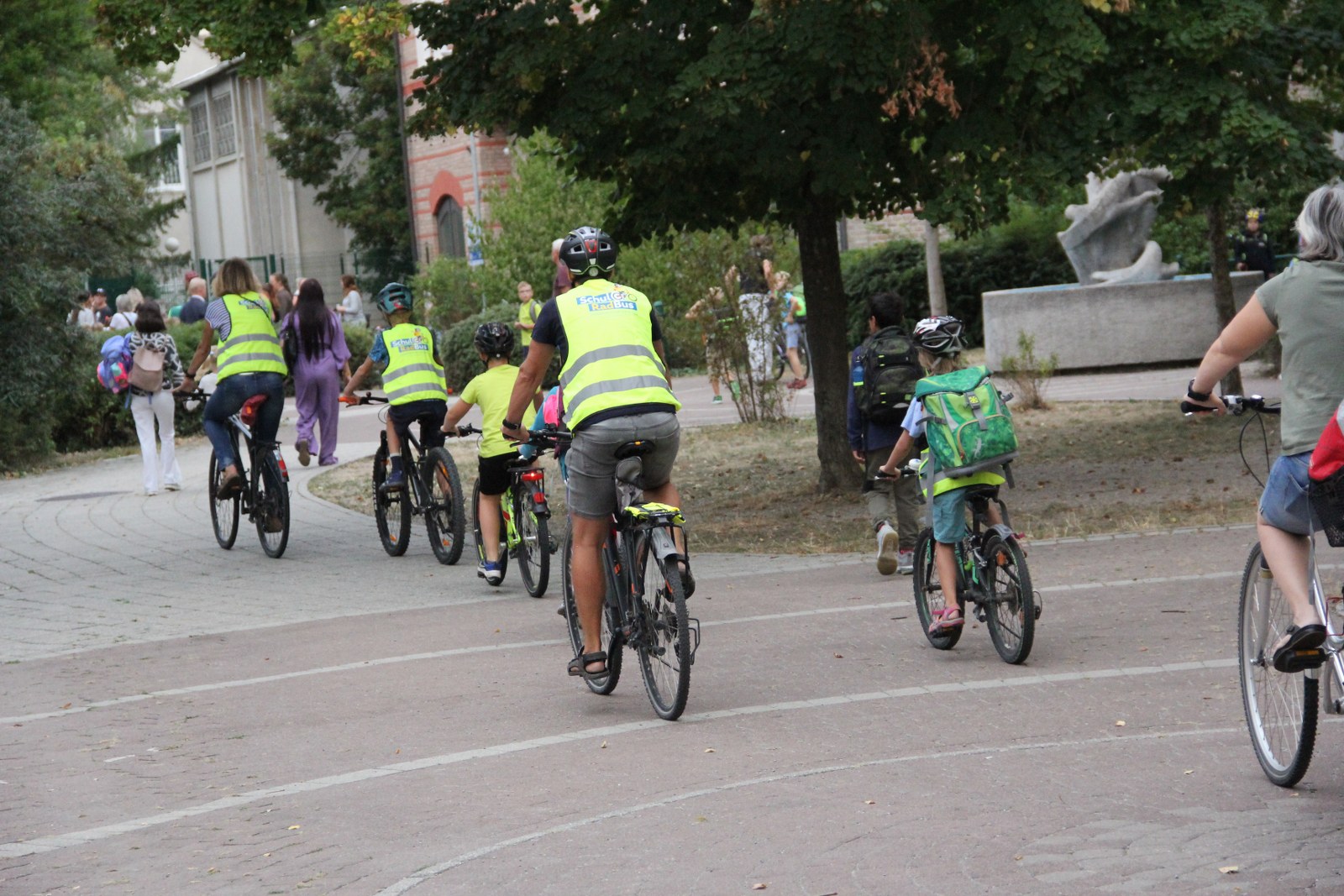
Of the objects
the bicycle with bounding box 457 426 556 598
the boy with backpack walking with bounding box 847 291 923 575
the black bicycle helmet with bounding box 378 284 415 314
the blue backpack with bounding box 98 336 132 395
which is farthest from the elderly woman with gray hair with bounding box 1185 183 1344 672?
the blue backpack with bounding box 98 336 132 395

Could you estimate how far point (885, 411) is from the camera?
9.95 meters

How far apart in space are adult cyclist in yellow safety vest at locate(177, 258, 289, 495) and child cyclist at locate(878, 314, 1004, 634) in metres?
5.89

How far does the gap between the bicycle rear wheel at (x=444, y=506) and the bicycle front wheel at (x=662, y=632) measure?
4.32 m

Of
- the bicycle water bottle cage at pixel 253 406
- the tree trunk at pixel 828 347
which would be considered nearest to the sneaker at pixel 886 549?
the tree trunk at pixel 828 347

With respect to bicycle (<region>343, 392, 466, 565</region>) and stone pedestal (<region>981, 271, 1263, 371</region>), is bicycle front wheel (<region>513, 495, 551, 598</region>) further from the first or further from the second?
stone pedestal (<region>981, 271, 1263, 371</region>)

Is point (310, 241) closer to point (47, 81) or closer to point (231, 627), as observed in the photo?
point (47, 81)

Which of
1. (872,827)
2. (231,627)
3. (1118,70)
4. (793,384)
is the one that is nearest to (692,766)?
(872,827)

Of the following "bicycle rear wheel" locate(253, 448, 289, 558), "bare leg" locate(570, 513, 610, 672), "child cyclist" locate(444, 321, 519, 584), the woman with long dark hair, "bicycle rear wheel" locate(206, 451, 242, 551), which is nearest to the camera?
"bare leg" locate(570, 513, 610, 672)

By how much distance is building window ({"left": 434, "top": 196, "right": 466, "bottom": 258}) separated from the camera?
3956 centimetres

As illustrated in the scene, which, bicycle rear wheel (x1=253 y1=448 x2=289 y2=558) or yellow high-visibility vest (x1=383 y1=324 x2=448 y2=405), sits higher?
yellow high-visibility vest (x1=383 y1=324 x2=448 y2=405)

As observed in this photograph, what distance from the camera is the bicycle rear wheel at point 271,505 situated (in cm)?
1242

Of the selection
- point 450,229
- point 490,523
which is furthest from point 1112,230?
point 450,229

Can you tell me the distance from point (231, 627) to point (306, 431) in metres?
9.30

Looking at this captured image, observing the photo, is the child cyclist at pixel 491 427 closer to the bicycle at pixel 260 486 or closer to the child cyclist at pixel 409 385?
the child cyclist at pixel 409 385
